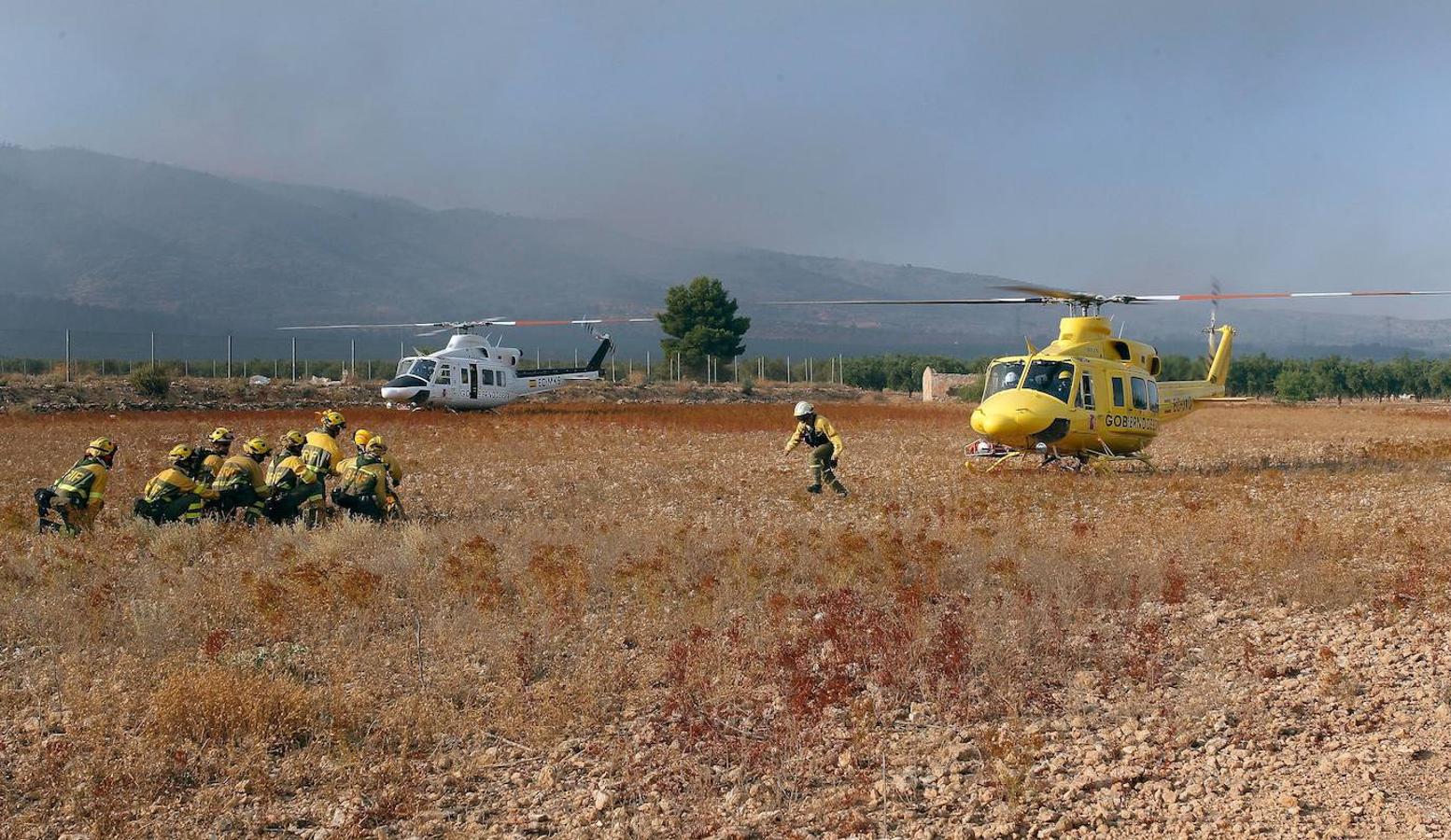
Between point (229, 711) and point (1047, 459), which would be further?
point (1047, 459)

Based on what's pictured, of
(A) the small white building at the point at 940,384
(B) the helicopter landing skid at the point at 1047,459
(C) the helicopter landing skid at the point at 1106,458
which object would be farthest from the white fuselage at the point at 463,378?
(A) the small white building at the point at 940,384

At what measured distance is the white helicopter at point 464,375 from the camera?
32.4m

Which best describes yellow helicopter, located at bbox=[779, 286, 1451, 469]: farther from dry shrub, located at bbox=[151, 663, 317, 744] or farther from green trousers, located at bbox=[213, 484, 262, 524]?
dry shrub, located at bbox=[151, 663, 317, 744]

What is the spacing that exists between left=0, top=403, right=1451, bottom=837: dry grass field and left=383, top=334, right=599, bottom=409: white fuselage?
2011 centimetres

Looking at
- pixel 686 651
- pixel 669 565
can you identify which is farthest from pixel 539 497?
pixel 686 651

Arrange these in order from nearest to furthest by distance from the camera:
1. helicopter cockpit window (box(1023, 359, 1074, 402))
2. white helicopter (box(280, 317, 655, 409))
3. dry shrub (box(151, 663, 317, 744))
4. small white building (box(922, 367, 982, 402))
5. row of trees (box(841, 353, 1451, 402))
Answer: dry shrub (box(151, 663, 317, 744)) < helicopter cockpit window (box(1023, 359, 1074, 402)) < white helicopter (box(280, 317, 655, 409)) < small white building (box(922, 367, 982, 402)) < row of trees (box(841, 353, 1451, 402))

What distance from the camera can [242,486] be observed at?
12.1m

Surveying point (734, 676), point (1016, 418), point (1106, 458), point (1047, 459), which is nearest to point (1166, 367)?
point (1047, 459)

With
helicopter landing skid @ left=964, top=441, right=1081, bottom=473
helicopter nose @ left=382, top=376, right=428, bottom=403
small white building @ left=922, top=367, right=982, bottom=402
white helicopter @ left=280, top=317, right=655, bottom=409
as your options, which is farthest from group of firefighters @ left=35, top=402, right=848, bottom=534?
small white building @ left=922, top=367, right=982, bottom=402

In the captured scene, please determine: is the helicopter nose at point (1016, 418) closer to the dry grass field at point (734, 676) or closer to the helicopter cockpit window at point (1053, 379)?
the helicopter cockpit window at point (1053, 379)

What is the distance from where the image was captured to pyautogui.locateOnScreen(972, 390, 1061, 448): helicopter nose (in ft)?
52.5

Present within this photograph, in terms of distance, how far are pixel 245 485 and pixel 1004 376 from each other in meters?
10.6

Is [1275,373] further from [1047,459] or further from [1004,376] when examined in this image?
[1004,376]

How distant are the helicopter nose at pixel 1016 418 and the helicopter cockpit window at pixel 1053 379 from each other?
20 centimetres
